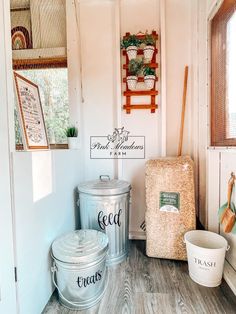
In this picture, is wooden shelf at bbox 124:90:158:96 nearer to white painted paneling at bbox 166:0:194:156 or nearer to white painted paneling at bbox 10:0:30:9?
white painted paneling at bbox 166:0:194:156

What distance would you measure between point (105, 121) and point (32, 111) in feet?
2.73

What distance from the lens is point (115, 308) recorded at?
1.27 meters

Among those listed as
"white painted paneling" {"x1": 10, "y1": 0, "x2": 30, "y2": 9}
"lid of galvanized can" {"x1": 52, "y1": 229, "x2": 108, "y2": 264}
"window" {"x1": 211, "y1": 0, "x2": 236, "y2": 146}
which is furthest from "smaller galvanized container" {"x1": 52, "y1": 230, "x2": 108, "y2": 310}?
"white painted paneling" {"x1": 10, "y1": 0, "x2": 30, "y2": 9}

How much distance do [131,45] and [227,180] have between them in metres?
1.49

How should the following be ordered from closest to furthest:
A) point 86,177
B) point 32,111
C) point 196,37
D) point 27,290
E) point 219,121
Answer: point 27,290
point 32,111
point 219,121
point 196,37
point 86,177

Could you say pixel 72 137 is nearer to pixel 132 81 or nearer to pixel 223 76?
pixel 132 81

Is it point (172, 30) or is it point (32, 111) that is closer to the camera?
point (32, 111)

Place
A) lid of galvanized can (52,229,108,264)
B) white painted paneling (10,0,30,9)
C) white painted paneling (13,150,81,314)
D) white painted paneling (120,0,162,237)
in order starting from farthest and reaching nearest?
white painted paneling (10,0,30,9)
white painted paneling (120,0,162,237)
lid of galvanized can (52,229,108,264)
white painted paneling (13,150,81,314)

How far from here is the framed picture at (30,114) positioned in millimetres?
1409

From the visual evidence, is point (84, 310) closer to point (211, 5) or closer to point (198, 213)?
point (198, 213)

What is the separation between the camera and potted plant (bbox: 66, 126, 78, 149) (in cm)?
202

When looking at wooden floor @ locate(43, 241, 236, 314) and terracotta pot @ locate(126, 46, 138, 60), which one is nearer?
wooden floor @ locate(43, 241, 236, 314)

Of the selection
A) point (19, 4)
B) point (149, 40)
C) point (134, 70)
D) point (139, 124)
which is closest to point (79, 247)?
point (139, 124)

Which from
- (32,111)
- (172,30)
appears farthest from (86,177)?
(172,30)
